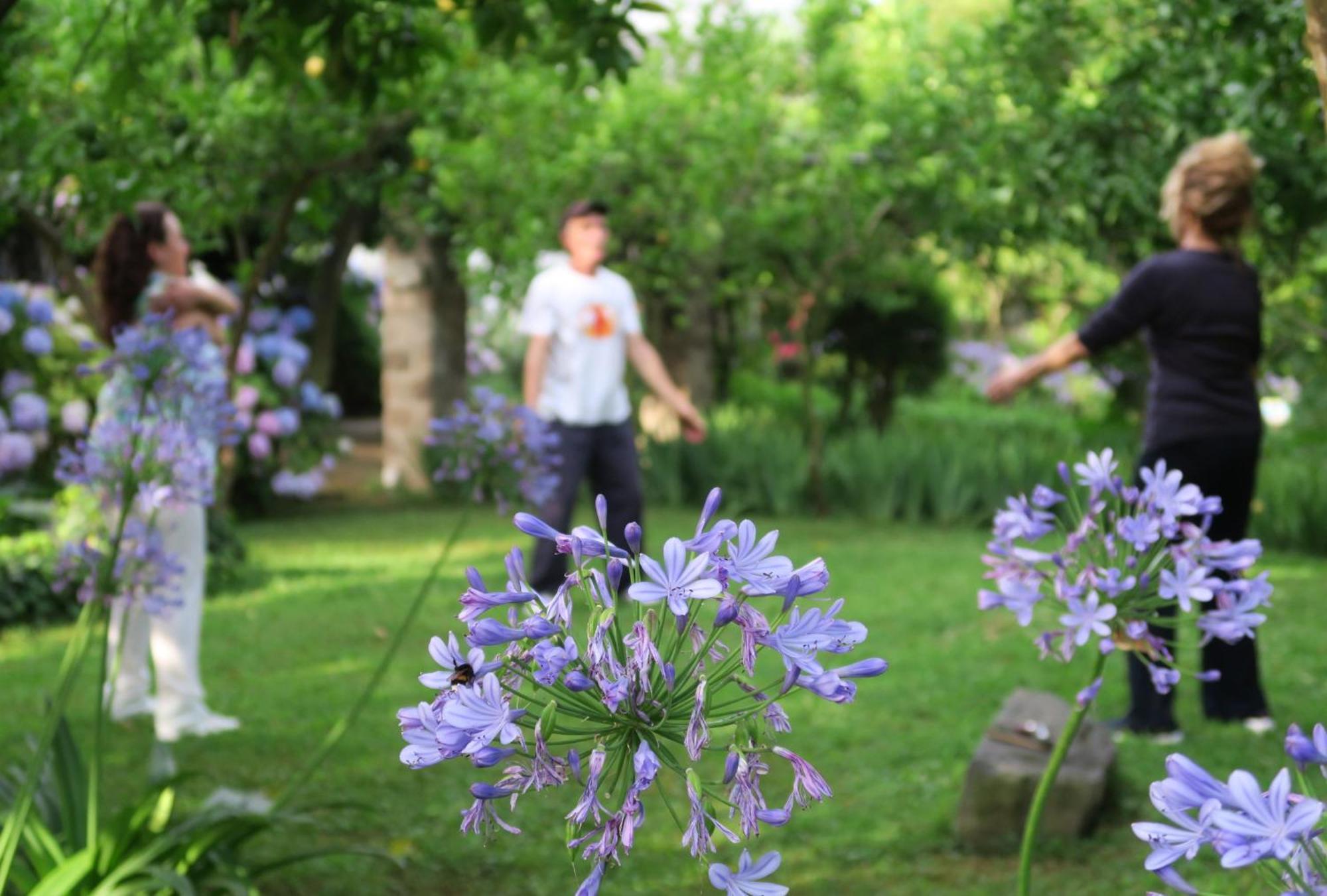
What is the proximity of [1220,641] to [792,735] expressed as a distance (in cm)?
143

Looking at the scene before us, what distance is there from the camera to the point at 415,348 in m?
13.3

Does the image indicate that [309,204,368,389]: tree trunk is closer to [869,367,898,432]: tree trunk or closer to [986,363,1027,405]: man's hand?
[869,367,898,432]: tree trunk

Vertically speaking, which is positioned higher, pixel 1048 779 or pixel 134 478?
pixel 134 478

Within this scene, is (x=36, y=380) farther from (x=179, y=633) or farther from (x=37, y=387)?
(x=179, y=633)

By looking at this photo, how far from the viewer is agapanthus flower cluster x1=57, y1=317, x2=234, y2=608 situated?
3121 mm

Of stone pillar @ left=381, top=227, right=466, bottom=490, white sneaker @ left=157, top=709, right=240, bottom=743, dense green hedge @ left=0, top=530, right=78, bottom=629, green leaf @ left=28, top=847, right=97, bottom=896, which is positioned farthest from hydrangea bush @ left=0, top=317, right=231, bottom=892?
stone pillar @ left=381, top=227, right=466, bottom=490

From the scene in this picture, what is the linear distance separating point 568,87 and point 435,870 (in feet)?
6.53

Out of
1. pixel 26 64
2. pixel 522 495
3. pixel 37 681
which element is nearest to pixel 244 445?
pixel 26 64

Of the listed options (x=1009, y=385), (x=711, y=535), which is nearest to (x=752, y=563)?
(x=711, y=535)

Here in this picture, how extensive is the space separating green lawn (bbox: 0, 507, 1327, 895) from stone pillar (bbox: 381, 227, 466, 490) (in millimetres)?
3747

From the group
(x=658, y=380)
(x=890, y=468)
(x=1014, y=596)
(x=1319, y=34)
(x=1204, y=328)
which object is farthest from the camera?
(x=890, y=468)

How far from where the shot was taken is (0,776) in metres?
3.50

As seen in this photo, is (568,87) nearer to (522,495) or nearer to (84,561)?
(522,495)

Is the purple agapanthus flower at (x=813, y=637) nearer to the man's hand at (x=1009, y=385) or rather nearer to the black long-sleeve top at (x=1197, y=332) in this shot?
A: the man's hand at (x=1009, y=385)
